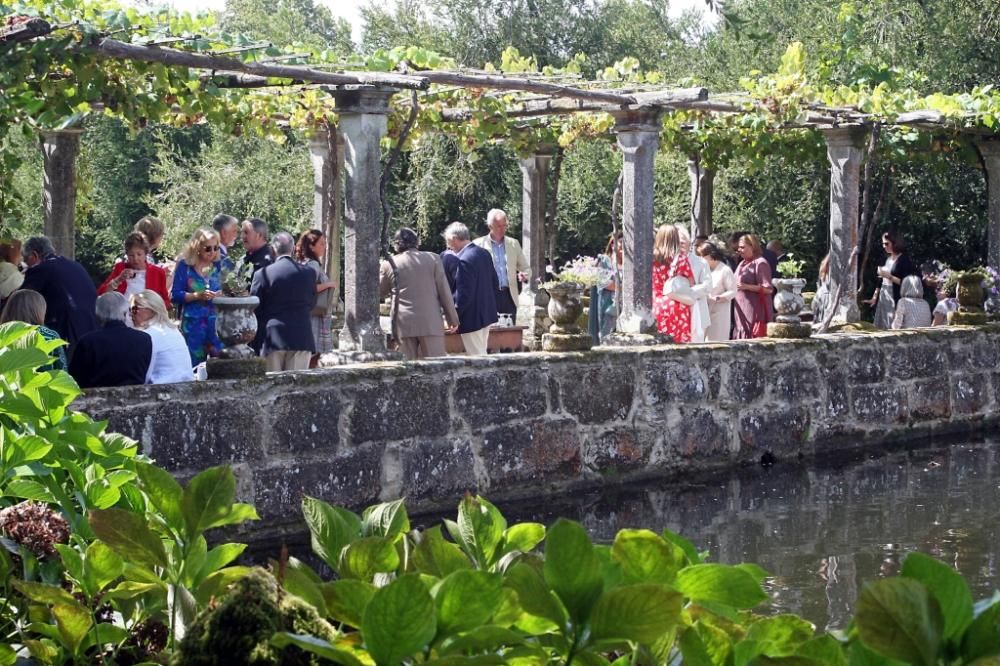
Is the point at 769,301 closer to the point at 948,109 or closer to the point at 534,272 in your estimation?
the point at 948,109

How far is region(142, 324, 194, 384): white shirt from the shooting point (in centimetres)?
743

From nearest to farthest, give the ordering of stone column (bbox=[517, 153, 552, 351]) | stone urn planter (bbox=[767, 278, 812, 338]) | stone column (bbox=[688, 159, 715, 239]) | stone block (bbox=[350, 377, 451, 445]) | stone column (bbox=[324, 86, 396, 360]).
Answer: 1. stone block (bbox=[350, 377, 451, 445])
2. stone column (bbox=[324, 86, 396, 360])
3. stone urn planter (bbox=[767, 278, 812, 338])
4. stone column (bbox=[517, 153, 552, 351])
5. stone column (bbox=[688, 159, 715, 239])

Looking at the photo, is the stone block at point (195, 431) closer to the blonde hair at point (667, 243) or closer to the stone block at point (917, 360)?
the blonde hair at point (667, 243)

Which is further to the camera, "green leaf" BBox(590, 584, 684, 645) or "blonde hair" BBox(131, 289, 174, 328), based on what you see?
"blonde hair" BBox(131, 289, 174, 328)

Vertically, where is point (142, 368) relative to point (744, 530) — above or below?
above

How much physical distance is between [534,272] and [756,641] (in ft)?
48.3

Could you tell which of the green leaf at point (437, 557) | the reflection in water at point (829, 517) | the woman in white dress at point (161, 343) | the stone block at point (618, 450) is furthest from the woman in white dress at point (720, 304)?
the green leaf at point (437, 557)

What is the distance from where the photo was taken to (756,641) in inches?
53.2

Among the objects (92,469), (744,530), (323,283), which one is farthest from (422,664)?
(323,283)

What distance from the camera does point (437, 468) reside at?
8297mm

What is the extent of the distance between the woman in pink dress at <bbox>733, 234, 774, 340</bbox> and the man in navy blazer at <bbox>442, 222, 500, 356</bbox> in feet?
7.40

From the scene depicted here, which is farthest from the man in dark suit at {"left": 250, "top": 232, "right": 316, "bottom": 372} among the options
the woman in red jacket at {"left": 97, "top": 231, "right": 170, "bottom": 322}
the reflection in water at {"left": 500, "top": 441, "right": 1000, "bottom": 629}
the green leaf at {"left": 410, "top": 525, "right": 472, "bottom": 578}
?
the green leaf at {"left": 410, "top": 525, "right": 472, "bottom": 578}

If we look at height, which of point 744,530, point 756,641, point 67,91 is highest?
point 67,91

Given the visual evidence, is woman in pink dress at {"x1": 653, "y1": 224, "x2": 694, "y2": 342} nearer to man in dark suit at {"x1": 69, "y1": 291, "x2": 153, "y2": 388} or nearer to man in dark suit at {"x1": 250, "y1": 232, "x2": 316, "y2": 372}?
man in dark suit at {"x1": 250, "y1": 232, "x2": 316, "y2": 372}
